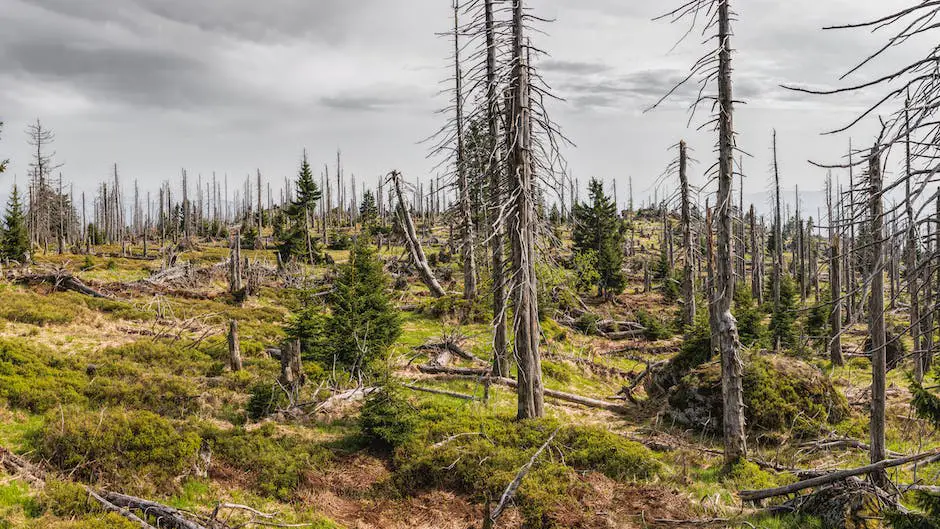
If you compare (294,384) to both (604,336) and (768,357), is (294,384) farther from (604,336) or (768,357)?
(604,336)

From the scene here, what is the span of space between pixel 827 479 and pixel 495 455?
5192 mm

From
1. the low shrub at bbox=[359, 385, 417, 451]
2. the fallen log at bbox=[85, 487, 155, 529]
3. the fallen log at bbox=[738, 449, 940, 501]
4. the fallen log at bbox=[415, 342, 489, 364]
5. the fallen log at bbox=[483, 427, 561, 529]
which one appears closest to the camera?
the fallen log at bbox=[738, 449, 940, 501]

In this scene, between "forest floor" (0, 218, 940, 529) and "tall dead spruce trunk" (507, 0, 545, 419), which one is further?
"tall dead spruce trunk" (507, 0, 545, 419)

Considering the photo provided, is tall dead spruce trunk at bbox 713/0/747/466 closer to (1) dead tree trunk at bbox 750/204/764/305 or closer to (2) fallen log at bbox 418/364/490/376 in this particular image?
(2) fallen log at bbox 418/364/490/376

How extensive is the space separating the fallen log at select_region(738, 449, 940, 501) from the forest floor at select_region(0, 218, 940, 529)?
11.7 inches

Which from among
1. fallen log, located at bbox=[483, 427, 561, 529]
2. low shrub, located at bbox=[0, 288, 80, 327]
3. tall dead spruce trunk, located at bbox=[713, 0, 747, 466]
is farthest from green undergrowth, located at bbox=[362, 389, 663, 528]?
low shrub, located at bbox=[0, 288, 80, 327]

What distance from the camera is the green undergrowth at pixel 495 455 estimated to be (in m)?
8.87

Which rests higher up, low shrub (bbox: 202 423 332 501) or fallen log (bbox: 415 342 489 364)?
fallen log (bbox: 415 342 489 364)

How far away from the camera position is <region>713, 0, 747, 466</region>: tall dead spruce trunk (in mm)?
9859

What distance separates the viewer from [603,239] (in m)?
44.0

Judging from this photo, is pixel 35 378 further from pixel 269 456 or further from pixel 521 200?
pixel 521 200

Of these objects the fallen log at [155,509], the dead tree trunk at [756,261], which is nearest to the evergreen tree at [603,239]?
the dead tree trunk at [756,261]

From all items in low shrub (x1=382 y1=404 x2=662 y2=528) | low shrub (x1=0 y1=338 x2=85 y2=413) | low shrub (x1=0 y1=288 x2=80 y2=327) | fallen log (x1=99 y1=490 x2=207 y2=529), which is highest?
low shrub (x1=0 y1=288 x2=80 y2=327)

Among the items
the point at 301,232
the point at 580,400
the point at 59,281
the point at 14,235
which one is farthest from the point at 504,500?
the point at 14,235
